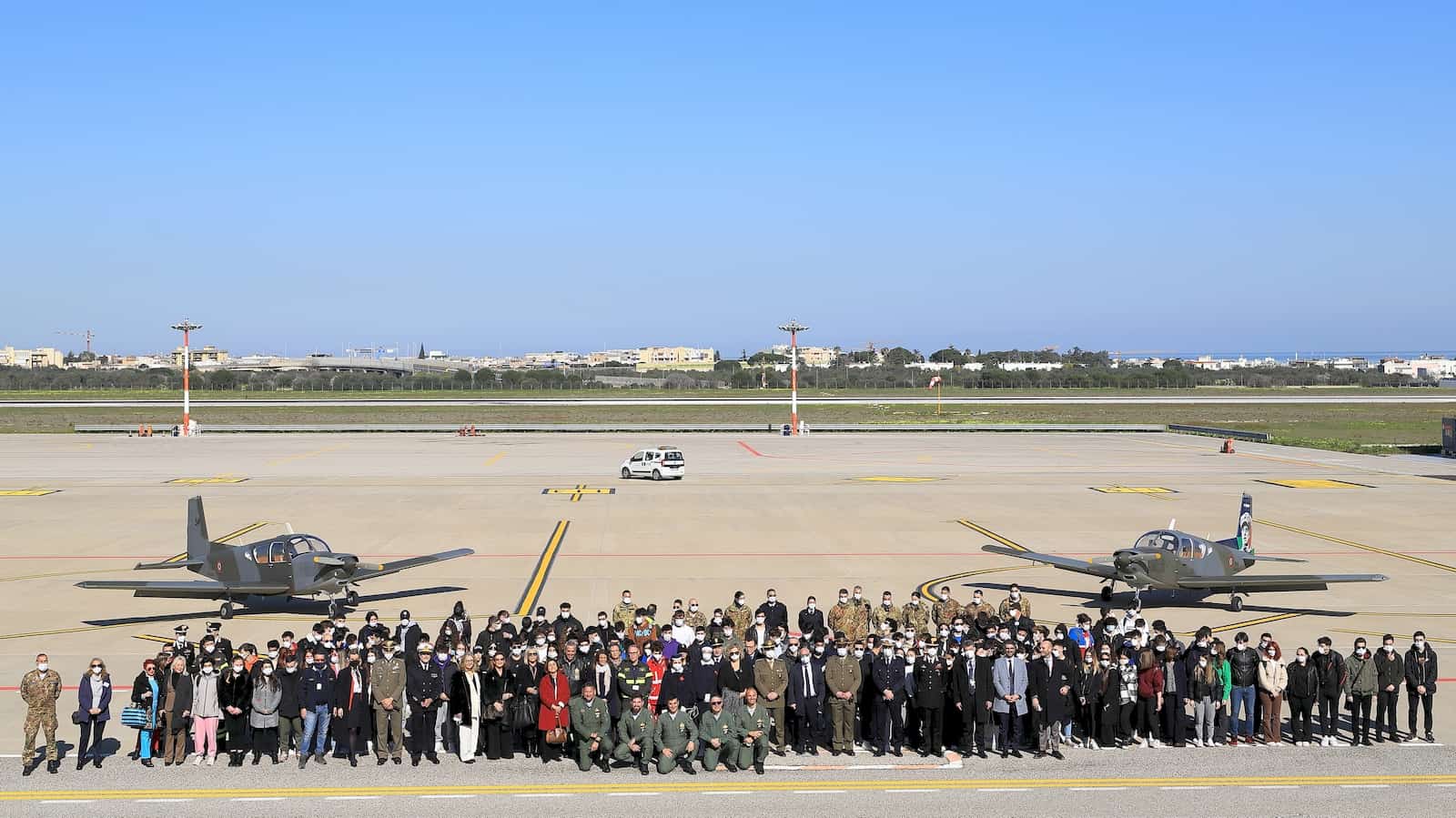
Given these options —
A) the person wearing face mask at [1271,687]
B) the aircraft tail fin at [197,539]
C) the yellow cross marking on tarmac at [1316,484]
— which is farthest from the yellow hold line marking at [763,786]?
the yellow cross marking on tarmac at [1316,484]

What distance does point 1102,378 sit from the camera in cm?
19575

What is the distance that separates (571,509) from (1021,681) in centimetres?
2781

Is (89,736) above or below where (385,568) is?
below

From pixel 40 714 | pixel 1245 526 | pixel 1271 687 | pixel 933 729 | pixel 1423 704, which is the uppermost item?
pixel 1245 526

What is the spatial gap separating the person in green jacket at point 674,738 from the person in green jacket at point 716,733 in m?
0.20

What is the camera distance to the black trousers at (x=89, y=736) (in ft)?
48.0

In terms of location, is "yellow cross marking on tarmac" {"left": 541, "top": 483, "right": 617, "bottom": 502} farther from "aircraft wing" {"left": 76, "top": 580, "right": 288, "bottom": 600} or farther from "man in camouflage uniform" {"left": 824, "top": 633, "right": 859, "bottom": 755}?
"man in camouflage uniform" {"left": 824, "top": 633, "right": 859, "bottom": 755}

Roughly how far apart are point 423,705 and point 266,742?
80.7 inches

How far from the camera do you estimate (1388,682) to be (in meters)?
16.0

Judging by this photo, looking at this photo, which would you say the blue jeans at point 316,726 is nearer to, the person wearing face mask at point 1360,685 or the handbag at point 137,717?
the handbag at point 137,717

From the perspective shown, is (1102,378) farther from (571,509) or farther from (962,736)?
(962,736)

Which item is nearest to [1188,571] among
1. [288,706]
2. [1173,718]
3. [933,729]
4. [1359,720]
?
[1359,720]

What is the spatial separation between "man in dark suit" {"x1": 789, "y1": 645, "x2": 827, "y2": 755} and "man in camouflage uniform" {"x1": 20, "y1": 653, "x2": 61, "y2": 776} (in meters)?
9.27

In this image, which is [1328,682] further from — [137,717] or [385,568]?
[385,568]
